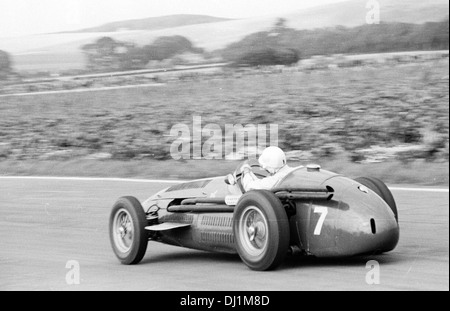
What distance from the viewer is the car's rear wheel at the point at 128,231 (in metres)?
7.54

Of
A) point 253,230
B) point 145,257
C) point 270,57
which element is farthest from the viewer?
point 145,257

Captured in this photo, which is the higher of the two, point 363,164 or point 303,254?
point 363,164

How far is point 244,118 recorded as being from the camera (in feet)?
19.2

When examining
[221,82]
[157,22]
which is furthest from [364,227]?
[157,22]

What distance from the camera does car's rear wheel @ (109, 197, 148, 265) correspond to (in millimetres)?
7539

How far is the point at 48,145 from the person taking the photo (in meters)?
6.83

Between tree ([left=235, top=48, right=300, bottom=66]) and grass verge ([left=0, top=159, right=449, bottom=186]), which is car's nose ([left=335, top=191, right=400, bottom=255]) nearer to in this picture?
grass verge ([left=0, top=159, right=449, bottom=186])

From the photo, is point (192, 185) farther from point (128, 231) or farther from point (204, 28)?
point (204, 28)

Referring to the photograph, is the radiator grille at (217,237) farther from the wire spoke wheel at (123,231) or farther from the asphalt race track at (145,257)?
the wire spoke wheel at (123,231)

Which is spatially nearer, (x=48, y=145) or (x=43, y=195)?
(x=48, y=145)

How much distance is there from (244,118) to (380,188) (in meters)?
1.48
